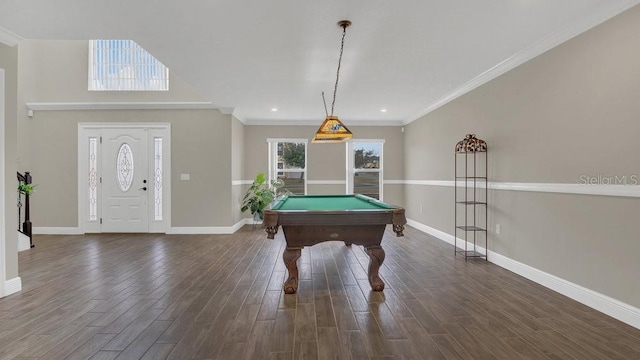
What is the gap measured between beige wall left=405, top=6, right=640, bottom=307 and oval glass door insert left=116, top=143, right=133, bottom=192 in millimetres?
6296

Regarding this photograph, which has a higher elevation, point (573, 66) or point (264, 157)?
point (573, 66)

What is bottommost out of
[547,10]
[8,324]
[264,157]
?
[8,324]

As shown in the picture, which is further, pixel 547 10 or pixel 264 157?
pixel 264 157

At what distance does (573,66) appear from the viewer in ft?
10.1

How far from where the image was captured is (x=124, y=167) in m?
6.59

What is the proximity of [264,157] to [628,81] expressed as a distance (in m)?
6.56

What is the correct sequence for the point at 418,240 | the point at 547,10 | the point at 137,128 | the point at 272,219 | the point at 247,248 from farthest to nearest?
the point at 137,128 → the point at 418,240 → the point at 247,248 → the point at 272,219 → the point at 547,10

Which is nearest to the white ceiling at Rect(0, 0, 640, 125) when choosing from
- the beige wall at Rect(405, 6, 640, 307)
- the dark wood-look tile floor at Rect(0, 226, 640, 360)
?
the beige wall at Rect(405, 6, 640, 307)

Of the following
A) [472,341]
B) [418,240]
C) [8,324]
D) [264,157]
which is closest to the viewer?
[472,341]

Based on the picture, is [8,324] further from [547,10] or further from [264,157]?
[264,157]

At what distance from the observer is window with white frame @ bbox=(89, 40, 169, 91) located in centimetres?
661

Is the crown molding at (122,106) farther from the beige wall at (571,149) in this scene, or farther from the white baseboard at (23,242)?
the beige wall at (571,149)

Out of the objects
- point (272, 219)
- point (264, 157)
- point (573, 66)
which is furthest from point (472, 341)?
point (264, 157)

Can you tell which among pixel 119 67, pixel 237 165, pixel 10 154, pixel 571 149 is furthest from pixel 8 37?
pixel 571 149
